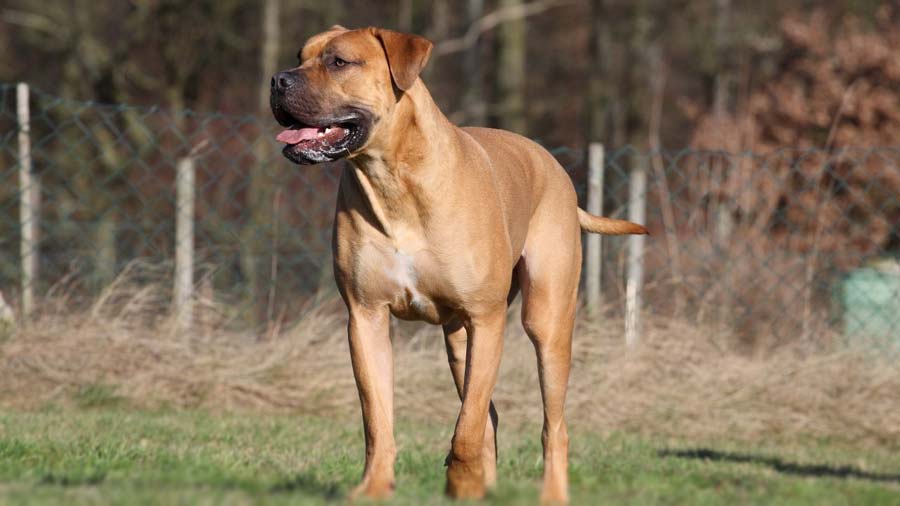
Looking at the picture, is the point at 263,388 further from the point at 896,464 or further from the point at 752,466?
the point at 896,464

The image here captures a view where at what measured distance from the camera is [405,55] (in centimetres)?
489

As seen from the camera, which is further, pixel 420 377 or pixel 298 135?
pixel 420 377

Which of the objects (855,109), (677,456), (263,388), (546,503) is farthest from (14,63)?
(546,503)

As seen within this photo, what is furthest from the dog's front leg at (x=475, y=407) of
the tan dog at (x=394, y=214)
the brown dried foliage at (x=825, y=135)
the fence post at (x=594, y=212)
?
the brown dried foliage at (x=825, y=135)


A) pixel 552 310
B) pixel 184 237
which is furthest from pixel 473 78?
pixel 552 310

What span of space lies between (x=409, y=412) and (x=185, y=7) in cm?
1169

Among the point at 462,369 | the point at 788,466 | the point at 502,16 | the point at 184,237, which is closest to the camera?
the point at 462,369

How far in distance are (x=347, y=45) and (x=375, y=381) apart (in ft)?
4.16

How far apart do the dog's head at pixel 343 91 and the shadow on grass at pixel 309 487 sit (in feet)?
3.80

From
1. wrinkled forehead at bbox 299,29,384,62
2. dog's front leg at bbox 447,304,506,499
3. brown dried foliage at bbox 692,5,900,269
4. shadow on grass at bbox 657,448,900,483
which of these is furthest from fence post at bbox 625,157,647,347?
wrinkled forehead at bbox 299,29,384,62

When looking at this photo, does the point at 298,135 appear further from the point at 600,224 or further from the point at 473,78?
the point at 473,78

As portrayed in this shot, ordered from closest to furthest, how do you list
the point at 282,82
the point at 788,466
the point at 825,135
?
the point at 282,82 → the point at 788,466 → the point at 825,135

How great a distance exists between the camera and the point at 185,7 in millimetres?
18531

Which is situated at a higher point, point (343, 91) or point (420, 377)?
point (343, 91)
